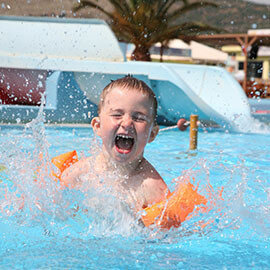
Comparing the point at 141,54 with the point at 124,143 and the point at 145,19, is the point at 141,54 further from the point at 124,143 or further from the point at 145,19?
the point at 124,143

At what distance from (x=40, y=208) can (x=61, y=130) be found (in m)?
4.83

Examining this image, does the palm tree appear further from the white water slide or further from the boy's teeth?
the boy's teeth

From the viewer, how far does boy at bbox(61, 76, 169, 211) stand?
2240 millimetres

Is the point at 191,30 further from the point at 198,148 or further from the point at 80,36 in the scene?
the point at 198,148

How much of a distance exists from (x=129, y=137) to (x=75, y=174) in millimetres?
453

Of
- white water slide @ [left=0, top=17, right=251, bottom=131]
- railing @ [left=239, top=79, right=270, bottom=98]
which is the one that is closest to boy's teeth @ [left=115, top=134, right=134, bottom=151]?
white water slide @ [left=0, top=17, right=251, bottom=131]

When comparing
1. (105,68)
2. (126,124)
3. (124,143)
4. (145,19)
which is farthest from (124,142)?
(145,19)

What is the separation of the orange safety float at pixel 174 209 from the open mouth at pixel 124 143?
12.5 inches

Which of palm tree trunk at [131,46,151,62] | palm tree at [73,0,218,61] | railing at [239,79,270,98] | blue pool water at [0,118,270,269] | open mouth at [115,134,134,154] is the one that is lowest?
blue pool water at [0,118,270,269]

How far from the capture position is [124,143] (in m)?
2.27

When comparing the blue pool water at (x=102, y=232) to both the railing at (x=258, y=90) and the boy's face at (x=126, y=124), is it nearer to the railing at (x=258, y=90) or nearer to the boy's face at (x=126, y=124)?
the boy's face at (x=126, y=124)

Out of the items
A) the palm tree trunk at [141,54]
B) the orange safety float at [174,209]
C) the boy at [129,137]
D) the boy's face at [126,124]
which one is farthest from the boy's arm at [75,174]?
the palm tree trunk at [141,54]

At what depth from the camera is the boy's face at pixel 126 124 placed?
87.7 inches

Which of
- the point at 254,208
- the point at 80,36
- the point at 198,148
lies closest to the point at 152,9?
the point at 80,36
